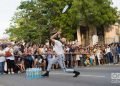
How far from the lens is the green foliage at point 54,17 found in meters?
58.4

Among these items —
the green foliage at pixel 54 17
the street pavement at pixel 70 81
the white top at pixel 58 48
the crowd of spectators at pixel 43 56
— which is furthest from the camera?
the green foliage at pixel 54 17

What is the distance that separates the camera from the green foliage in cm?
5844

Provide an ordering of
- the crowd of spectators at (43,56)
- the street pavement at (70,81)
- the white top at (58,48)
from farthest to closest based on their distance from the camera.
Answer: the crowd of spectators at (43,56), the white top at (58,48), the street pavement at (70,81)

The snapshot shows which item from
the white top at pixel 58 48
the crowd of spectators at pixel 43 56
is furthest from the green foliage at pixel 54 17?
the white top at pixel 58 48

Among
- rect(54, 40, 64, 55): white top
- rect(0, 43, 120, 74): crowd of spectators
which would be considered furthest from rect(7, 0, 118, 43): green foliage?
rect(54, 40, 64, 55): white top

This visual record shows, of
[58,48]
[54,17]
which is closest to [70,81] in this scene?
[58,48]

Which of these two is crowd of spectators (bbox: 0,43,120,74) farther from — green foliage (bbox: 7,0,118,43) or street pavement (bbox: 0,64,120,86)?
green foliage (bbox: 7,0,118,43)

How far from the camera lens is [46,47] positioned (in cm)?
2797

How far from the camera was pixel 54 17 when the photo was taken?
216 feet

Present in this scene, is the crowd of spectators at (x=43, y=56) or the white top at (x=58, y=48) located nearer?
the white top at (x=58, y=48)

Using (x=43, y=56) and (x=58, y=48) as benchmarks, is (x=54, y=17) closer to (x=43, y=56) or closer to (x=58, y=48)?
(x=43, y=56)

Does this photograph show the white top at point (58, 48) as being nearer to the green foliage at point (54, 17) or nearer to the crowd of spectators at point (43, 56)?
the crowd of spectators at point (43, 56)

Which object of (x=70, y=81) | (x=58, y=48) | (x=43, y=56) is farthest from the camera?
(x=43, y=56)

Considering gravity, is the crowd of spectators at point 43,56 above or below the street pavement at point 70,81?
above
